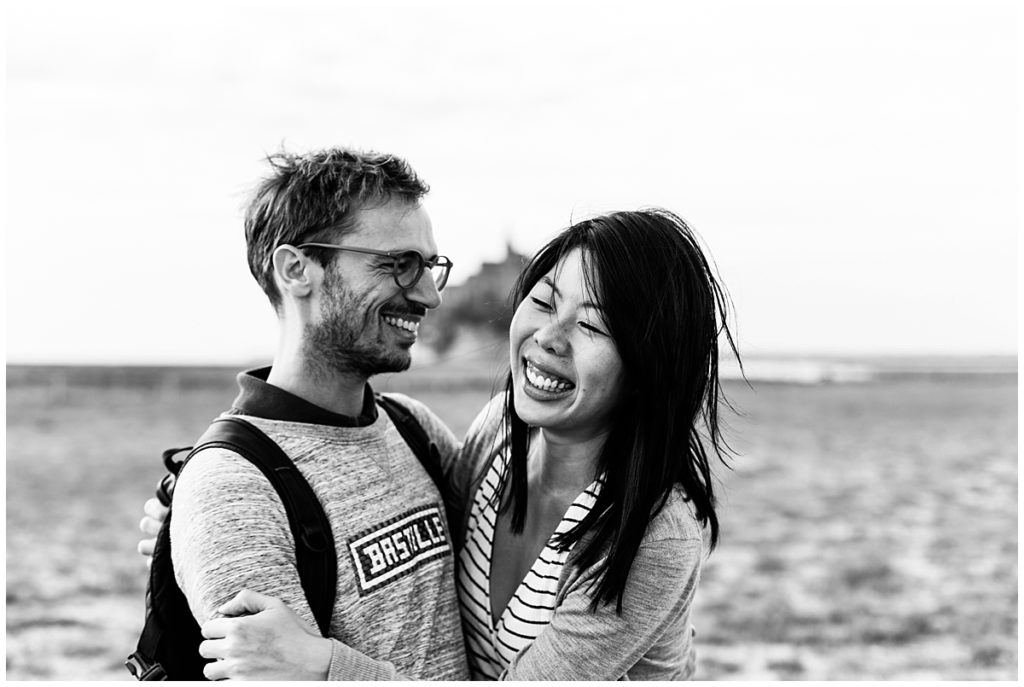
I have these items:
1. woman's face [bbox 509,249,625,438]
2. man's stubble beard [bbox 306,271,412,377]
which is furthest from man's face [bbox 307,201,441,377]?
woman's face [bbox 509,249,625,438]

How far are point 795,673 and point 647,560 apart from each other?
4726mm

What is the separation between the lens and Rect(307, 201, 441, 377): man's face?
2.70m

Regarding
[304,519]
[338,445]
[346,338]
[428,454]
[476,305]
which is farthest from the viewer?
[476,305]

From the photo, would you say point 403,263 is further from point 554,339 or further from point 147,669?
point 147,669

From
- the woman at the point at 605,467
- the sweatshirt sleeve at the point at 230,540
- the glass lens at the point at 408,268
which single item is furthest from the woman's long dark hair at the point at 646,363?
the sweatshirt sleeve at the point at 230,540

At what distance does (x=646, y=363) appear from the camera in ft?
7.93

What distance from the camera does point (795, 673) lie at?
6.47m

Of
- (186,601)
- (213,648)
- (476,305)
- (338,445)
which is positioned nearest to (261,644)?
(213,648)

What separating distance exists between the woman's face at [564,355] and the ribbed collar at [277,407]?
1.70 feet

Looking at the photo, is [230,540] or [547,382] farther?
[547,382]

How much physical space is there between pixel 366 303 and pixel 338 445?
429 millimetres

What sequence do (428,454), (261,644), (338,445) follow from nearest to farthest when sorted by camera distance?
(261,644), (338,445), (428,454)

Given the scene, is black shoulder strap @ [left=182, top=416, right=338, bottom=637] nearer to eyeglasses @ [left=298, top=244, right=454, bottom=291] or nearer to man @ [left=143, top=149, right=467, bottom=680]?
man @ [left=143, top=149, right=467, bottom=680]

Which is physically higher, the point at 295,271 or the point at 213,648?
the point at 295,271
